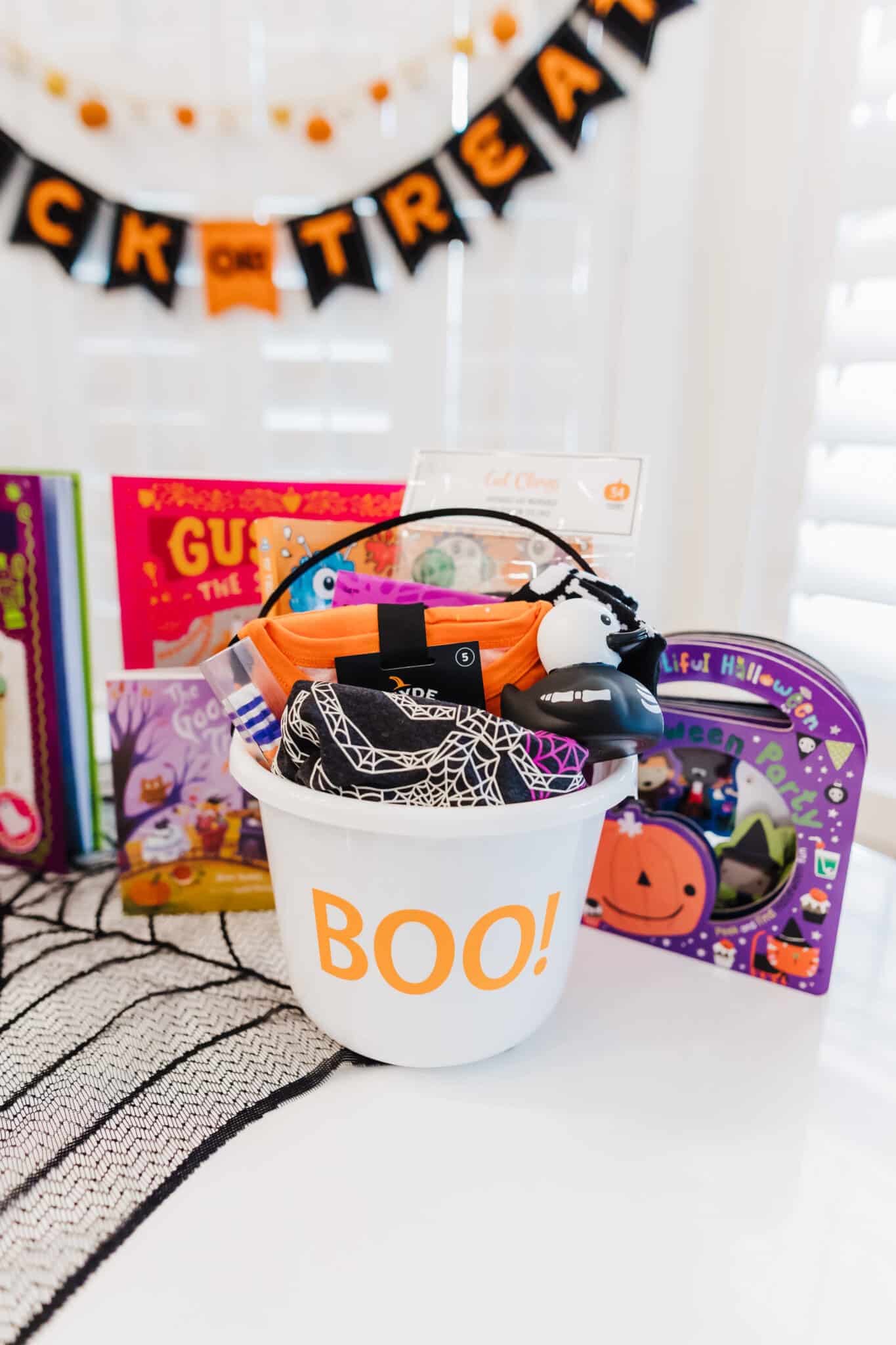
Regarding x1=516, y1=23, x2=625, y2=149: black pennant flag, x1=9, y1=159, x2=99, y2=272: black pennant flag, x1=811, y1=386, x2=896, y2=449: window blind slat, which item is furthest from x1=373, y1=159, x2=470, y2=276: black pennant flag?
x1=811, y1=386, x2=896, y2=449: window blind slat

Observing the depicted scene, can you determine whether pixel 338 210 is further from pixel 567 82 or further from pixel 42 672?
pixel 42 672

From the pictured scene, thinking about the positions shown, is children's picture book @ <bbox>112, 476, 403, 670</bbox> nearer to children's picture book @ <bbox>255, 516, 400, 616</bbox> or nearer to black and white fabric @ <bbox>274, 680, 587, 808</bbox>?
children's picture book @ <bbox>255, 516, 400, 616</bbox>

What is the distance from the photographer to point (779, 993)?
24.6 inches

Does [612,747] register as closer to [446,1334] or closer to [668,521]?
[446,1334]

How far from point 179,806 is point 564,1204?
42 cm


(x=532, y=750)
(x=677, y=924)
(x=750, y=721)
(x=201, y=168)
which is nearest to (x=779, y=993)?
(x=677, y=924)

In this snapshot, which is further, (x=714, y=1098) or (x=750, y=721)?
(x=750, y=721)

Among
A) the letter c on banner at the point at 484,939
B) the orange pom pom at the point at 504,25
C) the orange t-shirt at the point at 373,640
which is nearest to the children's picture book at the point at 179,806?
the orange t-shirt at the point at 373,640

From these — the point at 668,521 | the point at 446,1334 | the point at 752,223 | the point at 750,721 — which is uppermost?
the point at 752,223

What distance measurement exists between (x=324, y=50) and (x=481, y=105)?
0.63 feet

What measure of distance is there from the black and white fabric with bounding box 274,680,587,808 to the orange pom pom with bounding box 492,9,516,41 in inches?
33.3

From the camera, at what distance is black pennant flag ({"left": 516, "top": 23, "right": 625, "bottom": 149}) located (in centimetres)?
92

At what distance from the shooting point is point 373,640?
54 centimetres

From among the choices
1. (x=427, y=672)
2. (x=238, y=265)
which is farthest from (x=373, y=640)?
(x=238, y=265)
